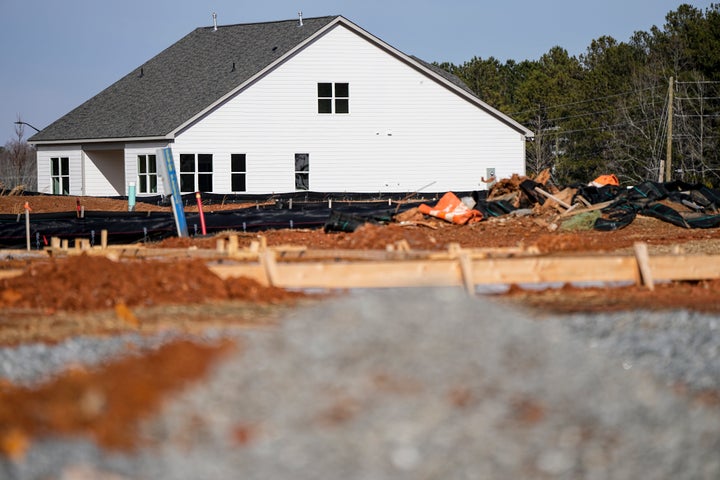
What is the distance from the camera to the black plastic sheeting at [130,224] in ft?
65.2

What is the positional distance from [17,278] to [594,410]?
8.01 metres

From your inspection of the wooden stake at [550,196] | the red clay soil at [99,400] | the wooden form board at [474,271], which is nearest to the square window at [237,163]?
the wooden stake at [550,196]

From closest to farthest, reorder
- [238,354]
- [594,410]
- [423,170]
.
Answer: [594,410] < [238,354] < [423,170]

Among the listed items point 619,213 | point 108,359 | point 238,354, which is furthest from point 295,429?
point 619,213

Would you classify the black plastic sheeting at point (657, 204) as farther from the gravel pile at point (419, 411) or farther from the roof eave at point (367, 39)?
the gravel pile at point (419, 411)

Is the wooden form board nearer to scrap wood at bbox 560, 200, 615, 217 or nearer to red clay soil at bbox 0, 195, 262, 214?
scrap wood at bbox 560, 200, 615, 217

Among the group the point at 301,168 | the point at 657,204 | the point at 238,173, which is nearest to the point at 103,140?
the point at 238,173

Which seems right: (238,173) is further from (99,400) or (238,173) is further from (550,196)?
(99,400)

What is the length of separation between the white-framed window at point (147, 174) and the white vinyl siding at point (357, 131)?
1.94m

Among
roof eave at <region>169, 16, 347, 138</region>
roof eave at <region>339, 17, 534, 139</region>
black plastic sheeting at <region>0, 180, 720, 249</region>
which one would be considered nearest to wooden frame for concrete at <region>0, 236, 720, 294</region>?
black plastic sheeting at <region>0, 180, 720, 249</region>

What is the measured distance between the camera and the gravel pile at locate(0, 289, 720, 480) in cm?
579

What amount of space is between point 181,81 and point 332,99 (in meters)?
7.51

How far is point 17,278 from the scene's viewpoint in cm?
1198

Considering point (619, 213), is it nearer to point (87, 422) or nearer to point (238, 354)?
point (238, 354)
